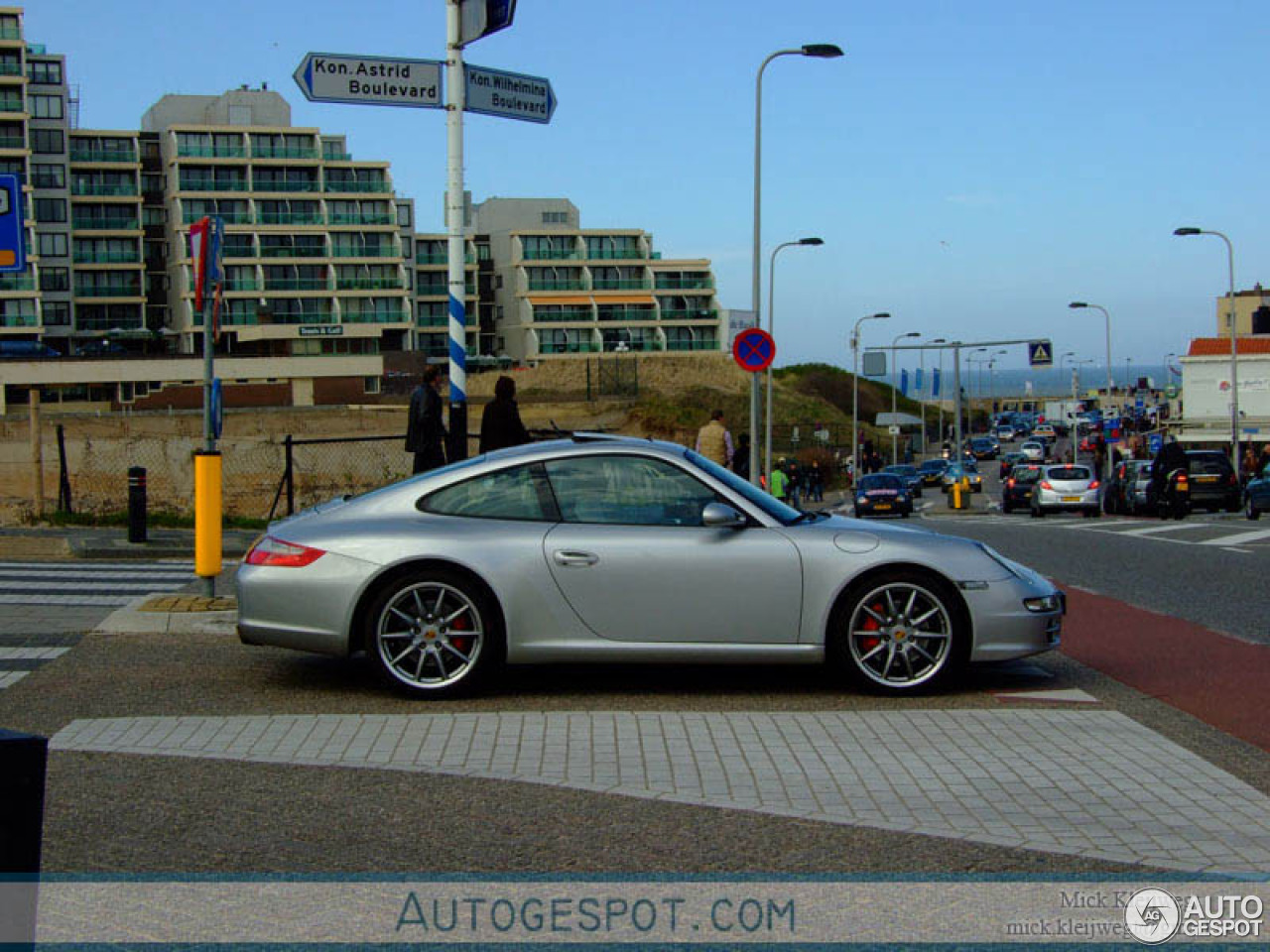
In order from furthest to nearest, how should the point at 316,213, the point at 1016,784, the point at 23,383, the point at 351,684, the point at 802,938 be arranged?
the point at 316,213 < the point at 23,383 < the point at 351,684 < the point at 1016,784 < the point at 802,938

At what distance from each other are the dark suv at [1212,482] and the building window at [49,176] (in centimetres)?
6997

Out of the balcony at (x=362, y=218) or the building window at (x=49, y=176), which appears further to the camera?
the balcony at (x=362, y=218)

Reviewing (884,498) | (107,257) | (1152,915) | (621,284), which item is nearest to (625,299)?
(621,284)

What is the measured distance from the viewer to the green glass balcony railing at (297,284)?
88625 mm

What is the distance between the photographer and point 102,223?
87.8 metres

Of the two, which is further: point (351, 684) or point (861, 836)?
point (351, 684)

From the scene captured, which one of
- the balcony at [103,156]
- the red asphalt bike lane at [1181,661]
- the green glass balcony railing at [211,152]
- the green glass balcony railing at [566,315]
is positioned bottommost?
the red asphalt bike lane at [1181,661]

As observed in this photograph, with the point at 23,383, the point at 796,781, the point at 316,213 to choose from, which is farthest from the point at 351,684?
the point at 316,213

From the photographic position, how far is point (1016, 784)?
6.00 metres

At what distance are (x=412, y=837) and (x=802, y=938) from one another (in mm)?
1595

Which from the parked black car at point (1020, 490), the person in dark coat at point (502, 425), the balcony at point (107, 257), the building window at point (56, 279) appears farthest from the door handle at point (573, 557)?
the balcony at point (107, 257)

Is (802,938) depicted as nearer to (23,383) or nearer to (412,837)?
(412,837)

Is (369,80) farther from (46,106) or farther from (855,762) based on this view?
(46,106)

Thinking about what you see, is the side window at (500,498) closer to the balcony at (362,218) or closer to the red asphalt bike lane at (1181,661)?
the red asphalt bike lane at (1181,661)
